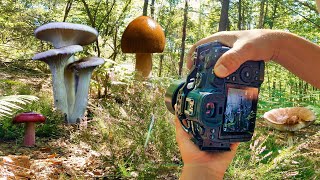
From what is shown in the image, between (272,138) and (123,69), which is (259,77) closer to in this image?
(272,138)

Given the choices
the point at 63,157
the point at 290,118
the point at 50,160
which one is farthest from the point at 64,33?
the point at 290,118

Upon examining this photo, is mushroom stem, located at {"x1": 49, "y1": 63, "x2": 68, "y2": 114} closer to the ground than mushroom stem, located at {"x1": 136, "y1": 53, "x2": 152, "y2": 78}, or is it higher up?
closer to the ground

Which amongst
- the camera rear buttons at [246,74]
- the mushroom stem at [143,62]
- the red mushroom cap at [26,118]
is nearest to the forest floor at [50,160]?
the red mushroom cap at [26,118]

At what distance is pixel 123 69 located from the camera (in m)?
5.73

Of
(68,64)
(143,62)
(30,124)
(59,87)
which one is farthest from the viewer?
(143,62)

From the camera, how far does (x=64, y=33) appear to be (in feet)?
12.6

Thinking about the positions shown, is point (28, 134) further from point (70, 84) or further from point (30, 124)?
point (70, 84)

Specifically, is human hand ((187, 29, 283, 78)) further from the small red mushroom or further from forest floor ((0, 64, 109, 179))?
the small red mushroom

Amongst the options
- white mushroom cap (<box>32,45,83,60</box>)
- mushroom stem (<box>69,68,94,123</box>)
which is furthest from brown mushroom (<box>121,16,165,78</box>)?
white mushroom cap (<box>32,45,83,60</box>)

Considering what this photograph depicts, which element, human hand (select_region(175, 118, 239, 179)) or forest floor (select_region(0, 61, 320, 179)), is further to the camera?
forest floor (select_region(0, 61, 320, 179))

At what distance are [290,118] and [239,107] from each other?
7.17 ft

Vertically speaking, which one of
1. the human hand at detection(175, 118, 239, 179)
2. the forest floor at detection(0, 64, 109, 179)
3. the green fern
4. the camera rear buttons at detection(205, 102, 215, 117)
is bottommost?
the forest floor at detection(0, 64, 109, 179)

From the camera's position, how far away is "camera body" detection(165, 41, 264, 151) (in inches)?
31.4

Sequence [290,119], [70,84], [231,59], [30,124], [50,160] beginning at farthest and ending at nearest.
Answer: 1. [70,84]
2. [30,124]
3. [290,119]
4. [50,160]
5. [231,59]
